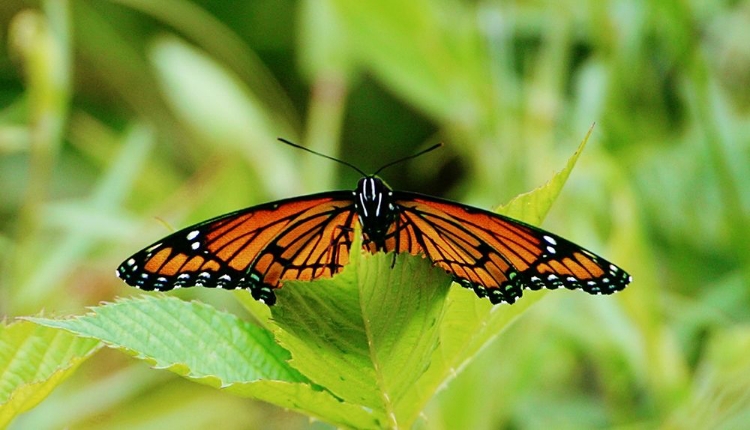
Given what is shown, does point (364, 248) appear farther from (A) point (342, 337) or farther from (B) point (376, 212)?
(A) point (342, 337)

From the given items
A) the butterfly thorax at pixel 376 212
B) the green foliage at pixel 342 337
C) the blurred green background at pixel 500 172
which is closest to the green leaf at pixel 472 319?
the green foliage at pixel 342 337

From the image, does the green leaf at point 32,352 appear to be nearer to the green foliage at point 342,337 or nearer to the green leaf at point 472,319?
the green foliage at point 342,337

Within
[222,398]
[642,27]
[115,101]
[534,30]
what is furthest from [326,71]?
[115,101]

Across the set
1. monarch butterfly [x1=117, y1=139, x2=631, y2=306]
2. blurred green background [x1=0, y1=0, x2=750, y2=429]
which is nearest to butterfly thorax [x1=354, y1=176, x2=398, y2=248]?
monarch butterfly [x1=117, y1=139, x2=631, y2=306]

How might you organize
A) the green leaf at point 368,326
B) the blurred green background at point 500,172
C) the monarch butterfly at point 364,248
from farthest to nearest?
the blurred green background at point 500,172
the monarch butterfly at point 364,248
the green leaf at point 368,326

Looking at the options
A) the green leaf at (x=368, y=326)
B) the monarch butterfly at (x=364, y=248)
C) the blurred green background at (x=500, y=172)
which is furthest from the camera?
the blurred green background at (x=500, y=172)

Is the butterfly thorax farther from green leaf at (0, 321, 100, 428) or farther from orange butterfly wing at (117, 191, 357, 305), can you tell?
green leaf at (0, 321, 100, 428)

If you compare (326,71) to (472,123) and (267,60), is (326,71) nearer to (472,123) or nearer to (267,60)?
(472,123)

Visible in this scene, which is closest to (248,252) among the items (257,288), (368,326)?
(257,288)
